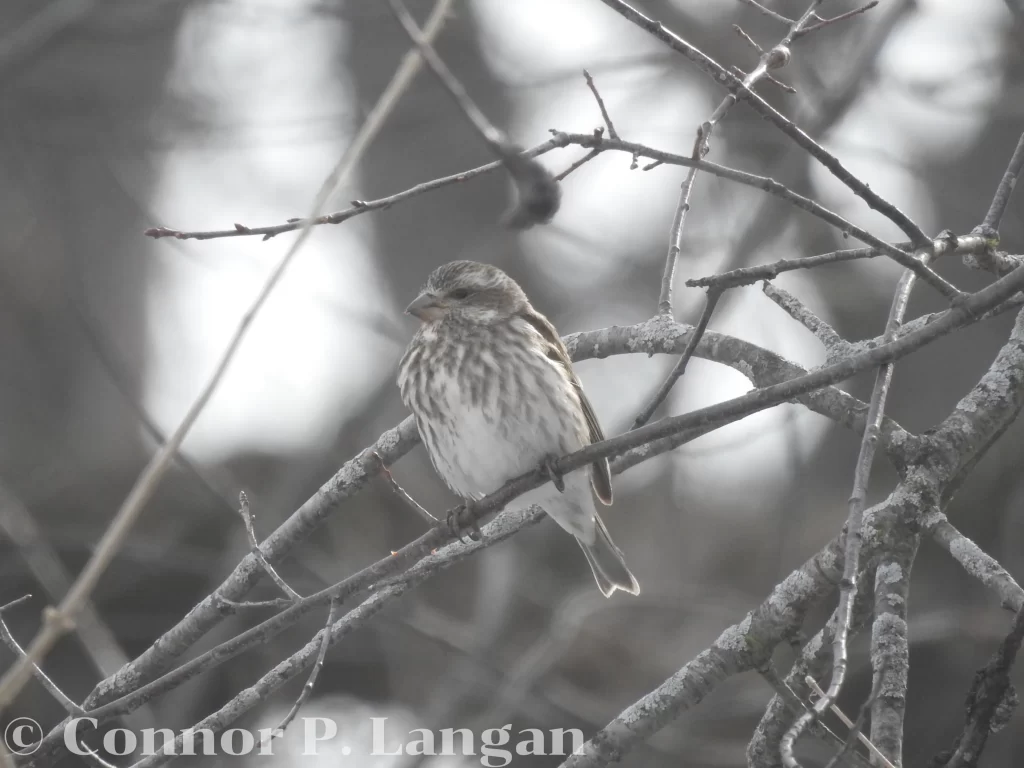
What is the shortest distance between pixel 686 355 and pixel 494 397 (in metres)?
1.30

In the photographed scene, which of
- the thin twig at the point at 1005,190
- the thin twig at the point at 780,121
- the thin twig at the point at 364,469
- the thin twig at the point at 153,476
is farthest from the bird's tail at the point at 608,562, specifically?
the thin twig at the point at 153,476

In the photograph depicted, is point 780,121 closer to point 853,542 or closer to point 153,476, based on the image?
point 853,542

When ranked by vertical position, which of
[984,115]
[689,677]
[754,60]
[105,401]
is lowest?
[689,677]

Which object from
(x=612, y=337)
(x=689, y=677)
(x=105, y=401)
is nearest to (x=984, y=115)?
(x=612, y=337)

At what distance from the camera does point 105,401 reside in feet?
34.2

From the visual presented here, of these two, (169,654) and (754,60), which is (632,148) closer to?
(169,654)

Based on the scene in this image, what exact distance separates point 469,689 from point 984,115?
558 cm

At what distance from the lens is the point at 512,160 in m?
2.05

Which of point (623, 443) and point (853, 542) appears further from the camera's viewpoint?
point (623, 443)

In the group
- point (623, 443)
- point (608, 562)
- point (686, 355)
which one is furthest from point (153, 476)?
point (608, 562)

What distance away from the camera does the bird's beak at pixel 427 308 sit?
4895mm

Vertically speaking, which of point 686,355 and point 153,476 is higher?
point 686,355

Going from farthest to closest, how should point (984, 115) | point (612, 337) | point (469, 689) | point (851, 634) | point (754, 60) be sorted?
point (754, 60) < point (984, 115) < point (469, 689) < point (612, 337) < point (851, 634)

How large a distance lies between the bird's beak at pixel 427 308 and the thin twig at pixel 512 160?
2.49m
